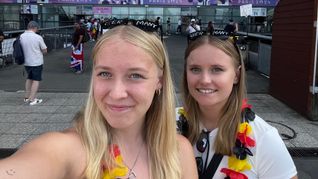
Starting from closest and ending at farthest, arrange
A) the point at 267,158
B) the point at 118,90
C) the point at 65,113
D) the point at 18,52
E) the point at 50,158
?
the point at 50,158 < the point at 118,90 < the point at 267,158 < the point at 65,113 < the point at 18,52

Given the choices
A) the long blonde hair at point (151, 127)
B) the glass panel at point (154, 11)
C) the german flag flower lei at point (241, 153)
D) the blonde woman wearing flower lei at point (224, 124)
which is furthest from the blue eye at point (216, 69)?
the glass panel at point (154, 11)

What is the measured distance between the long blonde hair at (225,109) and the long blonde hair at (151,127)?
1.55 feet

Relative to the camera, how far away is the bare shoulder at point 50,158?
1343mm

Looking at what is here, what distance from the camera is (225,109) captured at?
235 centimetres

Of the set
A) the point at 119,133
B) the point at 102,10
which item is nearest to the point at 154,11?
the point at 102,10

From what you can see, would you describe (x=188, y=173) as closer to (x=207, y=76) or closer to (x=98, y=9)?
(x=207, y=76)

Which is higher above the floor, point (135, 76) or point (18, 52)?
point (135, 76)

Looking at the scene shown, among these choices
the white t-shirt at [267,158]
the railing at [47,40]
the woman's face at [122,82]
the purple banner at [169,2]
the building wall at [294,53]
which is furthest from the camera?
the purple banner at [169,2]

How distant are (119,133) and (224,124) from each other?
768mm

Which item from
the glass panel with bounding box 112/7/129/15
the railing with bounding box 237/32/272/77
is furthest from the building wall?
the glass panel with bounding box 112/7/129/15

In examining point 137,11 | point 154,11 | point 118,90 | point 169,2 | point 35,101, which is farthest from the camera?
point 154,11

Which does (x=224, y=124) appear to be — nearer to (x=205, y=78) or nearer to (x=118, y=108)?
(x=205, y=78)

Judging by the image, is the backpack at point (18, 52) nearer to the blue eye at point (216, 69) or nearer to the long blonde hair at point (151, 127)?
the blue eye at point (216, 69)

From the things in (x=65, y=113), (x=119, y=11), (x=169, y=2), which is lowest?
(x=65, y=113)
